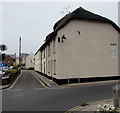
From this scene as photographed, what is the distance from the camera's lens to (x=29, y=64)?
8025cm

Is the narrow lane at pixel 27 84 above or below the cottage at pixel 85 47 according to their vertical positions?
below

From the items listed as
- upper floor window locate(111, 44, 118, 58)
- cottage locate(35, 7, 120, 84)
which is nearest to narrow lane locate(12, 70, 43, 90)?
cottage locate(35, 7, 120, 84)

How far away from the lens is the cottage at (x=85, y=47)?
15906mm

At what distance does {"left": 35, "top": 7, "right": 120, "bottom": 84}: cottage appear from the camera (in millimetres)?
15906

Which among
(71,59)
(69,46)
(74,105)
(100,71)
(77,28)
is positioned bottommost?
(74,105)

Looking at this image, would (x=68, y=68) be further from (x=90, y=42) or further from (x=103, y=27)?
(x=103, y=27)

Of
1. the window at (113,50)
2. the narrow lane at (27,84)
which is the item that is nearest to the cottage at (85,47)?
the window at (113,50)

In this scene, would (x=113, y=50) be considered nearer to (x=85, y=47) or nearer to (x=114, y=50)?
(x=114, y=50)

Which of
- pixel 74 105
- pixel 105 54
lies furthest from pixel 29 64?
pixel 74 105

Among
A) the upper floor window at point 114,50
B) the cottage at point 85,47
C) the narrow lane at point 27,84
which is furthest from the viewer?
the upper floor window at point 114,50

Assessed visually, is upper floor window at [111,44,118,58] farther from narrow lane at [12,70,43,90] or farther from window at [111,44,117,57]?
narrow lane at [12,70,43,90]

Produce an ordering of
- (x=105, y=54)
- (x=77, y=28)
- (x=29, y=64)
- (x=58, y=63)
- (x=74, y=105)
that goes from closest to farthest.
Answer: (x=74, y=105) → (x=58, y=63) → (x=77, y=28) → (x=105, y=54) → (x=29, y=64)

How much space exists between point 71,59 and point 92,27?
4.65 metres

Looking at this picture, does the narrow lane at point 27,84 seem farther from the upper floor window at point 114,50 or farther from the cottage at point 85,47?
the upper floor window at point 114,50
